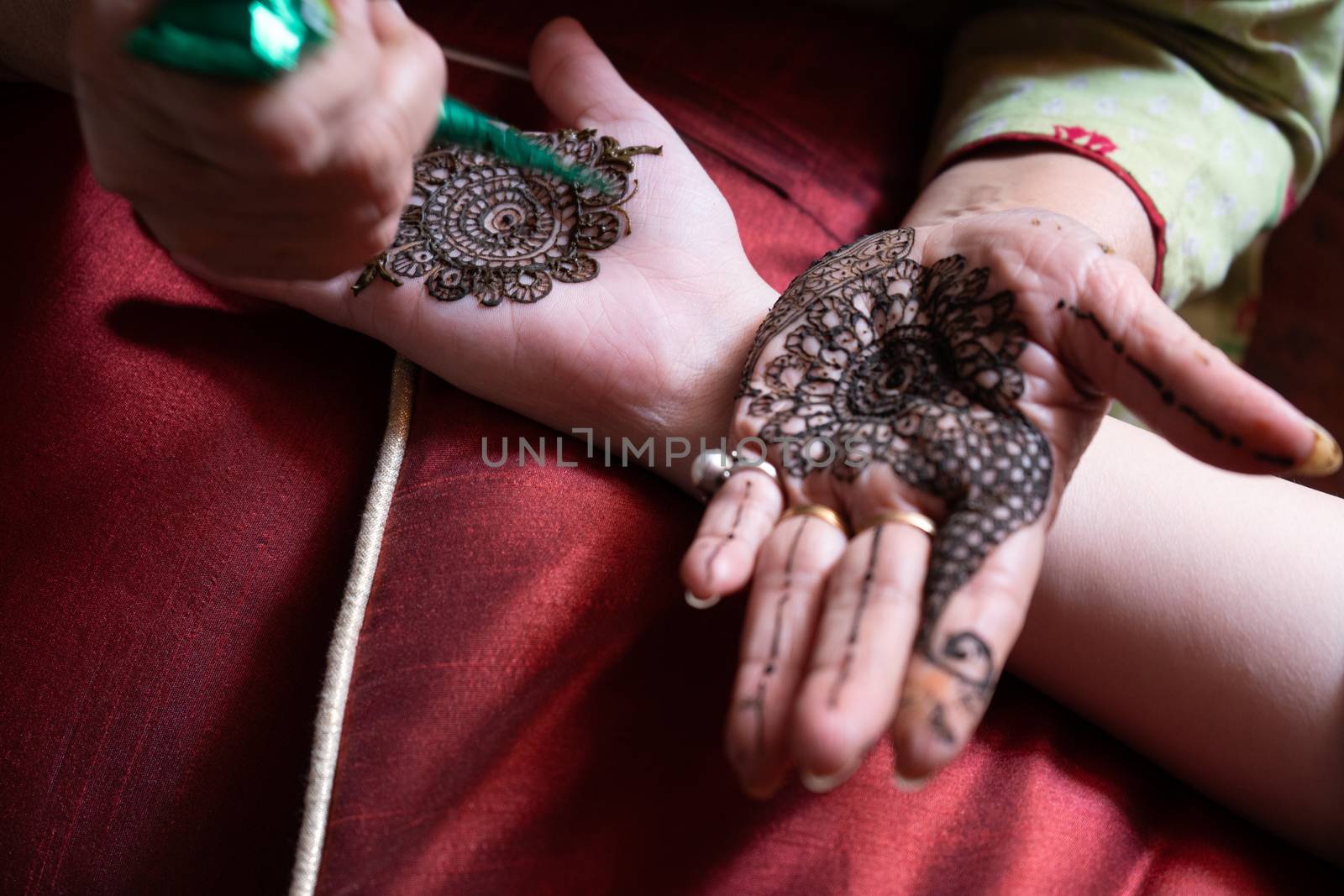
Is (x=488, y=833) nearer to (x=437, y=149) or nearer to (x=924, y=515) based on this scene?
(x=924, y=515)

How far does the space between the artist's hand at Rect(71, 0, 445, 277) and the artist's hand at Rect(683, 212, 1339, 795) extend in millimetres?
281

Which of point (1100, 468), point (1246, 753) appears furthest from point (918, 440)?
point (1246, 753)

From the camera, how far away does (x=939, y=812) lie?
61 centimetres

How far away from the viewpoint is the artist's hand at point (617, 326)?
0.72m

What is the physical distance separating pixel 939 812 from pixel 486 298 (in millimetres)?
524

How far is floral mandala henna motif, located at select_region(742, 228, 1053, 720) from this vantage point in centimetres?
51

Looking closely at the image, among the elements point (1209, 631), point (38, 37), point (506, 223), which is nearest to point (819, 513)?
point (1209, 631)

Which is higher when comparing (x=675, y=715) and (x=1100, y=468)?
(x=1100, y=468)

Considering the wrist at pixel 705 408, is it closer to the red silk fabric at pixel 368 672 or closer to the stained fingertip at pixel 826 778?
the red silk fabric at pixel 368 672

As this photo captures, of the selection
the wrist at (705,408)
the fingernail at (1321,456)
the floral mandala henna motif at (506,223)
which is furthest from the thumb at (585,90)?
the fingernail at (1321,456)

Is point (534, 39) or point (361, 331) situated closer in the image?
point (361, 331)

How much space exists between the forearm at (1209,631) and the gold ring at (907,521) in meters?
0.18

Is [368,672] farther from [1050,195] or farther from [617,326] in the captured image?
[1050,195]

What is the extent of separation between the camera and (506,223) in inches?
31.4
